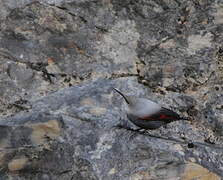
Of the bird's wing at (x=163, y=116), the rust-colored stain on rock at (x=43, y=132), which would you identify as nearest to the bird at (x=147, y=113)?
the bird's wing at (x=163, y=116)

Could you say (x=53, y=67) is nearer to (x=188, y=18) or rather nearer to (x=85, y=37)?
(x=85, y=37)

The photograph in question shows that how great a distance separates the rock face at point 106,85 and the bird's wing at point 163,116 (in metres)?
0.23

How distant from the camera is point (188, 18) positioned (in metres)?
7.05

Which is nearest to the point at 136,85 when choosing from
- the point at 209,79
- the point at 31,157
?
the point at 209,79

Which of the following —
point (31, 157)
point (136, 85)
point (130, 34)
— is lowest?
point (31, 157)

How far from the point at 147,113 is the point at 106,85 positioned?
87cm

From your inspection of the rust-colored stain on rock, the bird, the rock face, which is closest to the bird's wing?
the bird

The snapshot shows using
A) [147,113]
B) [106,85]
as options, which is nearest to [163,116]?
[147,113]

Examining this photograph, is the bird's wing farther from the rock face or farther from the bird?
the rock face

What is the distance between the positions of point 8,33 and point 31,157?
194 centimetres

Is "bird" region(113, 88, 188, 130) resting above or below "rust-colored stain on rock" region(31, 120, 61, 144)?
above

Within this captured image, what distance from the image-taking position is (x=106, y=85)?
6.47 meters

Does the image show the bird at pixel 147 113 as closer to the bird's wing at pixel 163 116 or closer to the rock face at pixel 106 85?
the bird's wing at pixel 163 116

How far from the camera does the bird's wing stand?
5.82 m
